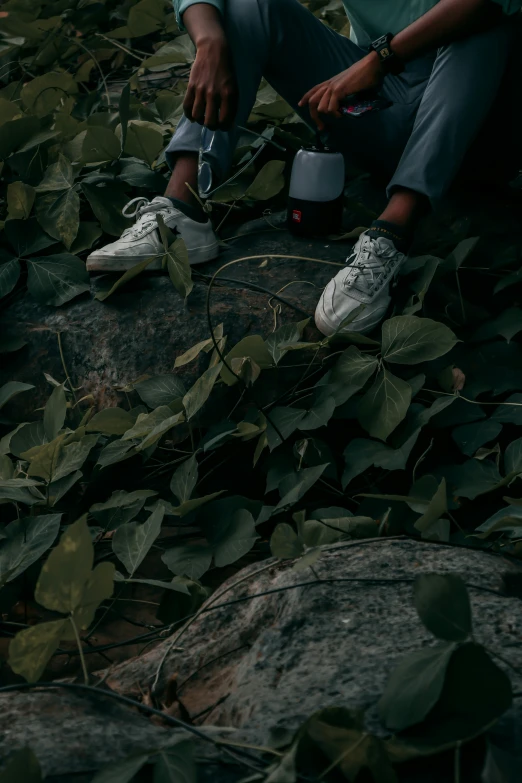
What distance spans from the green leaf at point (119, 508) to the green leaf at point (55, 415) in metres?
0.14

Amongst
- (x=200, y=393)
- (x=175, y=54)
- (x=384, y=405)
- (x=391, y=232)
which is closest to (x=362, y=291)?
(x=391, y=232)

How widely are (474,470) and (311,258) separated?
0.60 meters

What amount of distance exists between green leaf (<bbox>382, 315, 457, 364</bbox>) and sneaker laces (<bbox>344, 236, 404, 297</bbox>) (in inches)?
5.6

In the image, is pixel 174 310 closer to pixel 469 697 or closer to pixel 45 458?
pixel 45 458

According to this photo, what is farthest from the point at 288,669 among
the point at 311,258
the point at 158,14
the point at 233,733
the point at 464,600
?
the point at 158,14

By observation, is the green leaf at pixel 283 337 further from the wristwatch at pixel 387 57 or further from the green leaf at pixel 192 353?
the wristwatch at pixel 387 57

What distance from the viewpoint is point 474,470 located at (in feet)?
4.33

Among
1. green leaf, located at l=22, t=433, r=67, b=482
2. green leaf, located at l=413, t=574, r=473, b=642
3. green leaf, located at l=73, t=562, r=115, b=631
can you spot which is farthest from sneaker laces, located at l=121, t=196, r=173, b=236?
green leaf, located at l=413, t=574, r=473, b=642

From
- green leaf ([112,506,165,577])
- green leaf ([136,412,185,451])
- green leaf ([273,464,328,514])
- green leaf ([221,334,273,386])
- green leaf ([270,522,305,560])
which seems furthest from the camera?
green leaf ([221,334,273,386])

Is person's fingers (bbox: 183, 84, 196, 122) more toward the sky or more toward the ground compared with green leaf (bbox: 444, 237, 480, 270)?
more toward the sky

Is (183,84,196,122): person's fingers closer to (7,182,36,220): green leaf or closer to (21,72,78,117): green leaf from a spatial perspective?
(7,182,36,220): green leaf

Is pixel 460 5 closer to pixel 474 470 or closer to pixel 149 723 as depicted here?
pixel 474 470

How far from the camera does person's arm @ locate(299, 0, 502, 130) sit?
154 cm

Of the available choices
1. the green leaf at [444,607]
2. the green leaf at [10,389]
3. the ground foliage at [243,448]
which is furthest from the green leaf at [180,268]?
the green leaf at [444,607]
